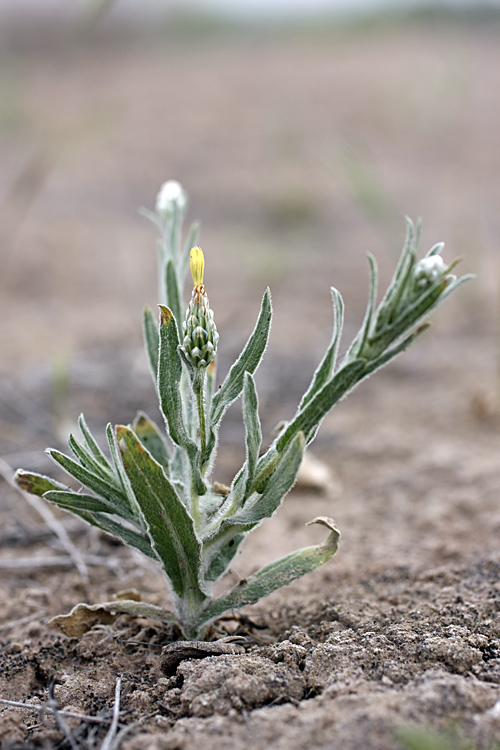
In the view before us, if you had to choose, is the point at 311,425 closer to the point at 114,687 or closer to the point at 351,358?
the point at 351,358

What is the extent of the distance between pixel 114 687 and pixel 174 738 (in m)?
0.28

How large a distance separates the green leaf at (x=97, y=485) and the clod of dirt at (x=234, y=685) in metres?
0.32

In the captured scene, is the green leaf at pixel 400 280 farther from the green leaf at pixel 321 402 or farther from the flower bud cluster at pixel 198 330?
the flower bud cluster at pixel 198 330

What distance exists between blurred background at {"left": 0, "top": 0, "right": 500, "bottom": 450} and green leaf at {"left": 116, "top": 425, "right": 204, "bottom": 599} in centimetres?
143

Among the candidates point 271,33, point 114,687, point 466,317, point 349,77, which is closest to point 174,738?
point 114,687

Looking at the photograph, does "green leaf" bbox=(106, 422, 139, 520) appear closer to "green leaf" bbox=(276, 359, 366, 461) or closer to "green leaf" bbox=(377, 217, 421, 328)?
"green leaf" bbox=(276, 359, 366, 461)

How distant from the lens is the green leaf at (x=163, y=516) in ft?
4.10

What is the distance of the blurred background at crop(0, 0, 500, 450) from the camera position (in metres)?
4.08

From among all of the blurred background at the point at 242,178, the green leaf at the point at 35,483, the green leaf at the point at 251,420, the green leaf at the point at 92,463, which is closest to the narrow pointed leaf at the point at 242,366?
the green leaf at the point at 251,420

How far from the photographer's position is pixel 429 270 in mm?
1363

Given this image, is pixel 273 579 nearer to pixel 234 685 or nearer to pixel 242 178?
pixel 234 685

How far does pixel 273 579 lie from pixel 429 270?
715mm

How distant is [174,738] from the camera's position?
3.58ft

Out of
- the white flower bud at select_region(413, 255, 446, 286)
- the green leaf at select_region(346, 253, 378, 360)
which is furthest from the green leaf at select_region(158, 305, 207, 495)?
the white flower bud at select_region(413, 255, 446, 286)
